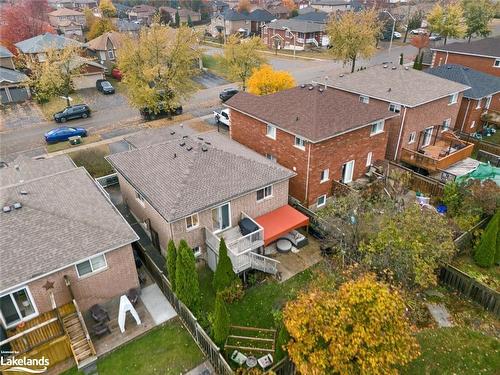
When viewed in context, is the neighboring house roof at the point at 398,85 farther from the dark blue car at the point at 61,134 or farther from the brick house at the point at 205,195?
the dark blue car at the point at 61,134

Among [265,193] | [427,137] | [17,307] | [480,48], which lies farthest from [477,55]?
[17,307]

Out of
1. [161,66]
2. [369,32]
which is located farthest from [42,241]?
[369,32]

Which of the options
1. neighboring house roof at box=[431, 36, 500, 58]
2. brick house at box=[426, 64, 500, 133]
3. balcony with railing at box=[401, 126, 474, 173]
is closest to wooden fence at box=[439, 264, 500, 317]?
balcony with railing at box=[401, 126, 474, 173]

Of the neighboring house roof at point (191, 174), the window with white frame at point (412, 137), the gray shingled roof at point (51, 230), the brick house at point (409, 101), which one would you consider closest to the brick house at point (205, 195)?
the neighboring house roof at point (191, 174)

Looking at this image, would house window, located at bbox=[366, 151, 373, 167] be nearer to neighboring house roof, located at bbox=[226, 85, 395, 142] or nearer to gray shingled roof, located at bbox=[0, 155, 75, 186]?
neighboring house roof, located at bbox=[226, 85, 395, 142]

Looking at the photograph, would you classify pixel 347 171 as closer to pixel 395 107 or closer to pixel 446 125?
pixel 395 107

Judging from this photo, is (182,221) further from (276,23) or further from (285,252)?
(276,23)
